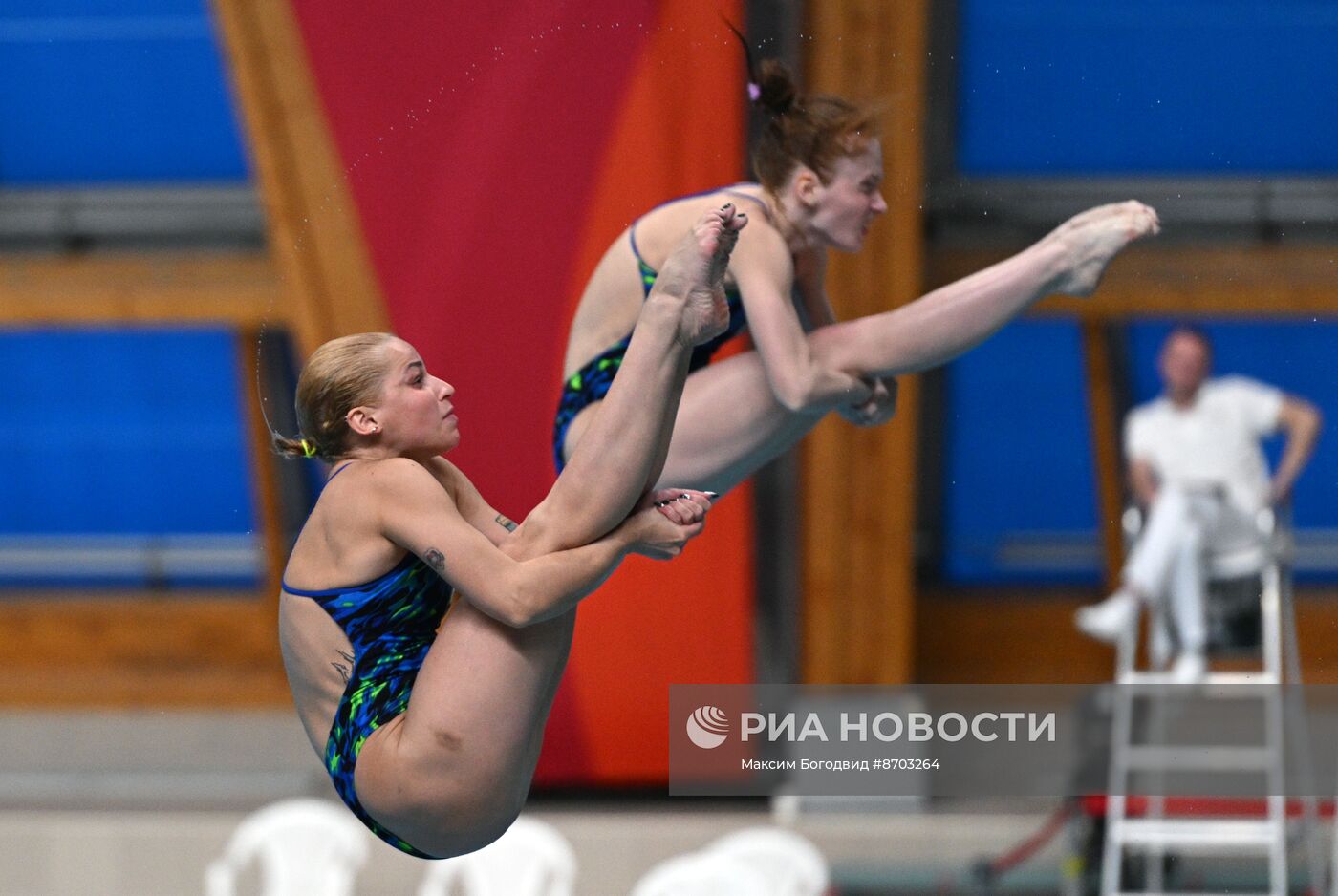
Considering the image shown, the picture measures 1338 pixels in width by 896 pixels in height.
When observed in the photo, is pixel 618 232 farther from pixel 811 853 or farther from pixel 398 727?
pixel 811 853

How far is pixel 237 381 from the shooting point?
4730 mm

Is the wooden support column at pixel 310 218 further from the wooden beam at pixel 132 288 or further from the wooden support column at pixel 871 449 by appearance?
the wooden beam at pixel 132 288

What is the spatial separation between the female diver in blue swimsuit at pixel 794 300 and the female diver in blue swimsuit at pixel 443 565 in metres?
0.30

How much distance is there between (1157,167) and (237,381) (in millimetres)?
3121

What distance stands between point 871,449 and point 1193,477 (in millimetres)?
753

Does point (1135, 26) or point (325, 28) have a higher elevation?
point (1135, 26)

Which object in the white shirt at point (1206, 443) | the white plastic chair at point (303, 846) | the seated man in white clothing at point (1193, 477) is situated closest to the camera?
the seated man in white clothing at point (1193, 477)

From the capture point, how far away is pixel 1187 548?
3619mm

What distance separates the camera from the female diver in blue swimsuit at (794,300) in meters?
1.97

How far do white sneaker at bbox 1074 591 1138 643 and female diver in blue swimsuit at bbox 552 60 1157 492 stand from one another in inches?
63.4

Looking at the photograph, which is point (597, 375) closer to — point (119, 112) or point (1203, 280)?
point (1203, 280)

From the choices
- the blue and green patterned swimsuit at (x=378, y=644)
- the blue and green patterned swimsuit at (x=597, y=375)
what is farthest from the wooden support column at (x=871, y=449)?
the blue and green patterned swimsuit at (x=378, y=644)

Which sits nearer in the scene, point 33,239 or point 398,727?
point 398,727

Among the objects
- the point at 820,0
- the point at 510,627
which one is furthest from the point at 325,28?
the point at 510,627
